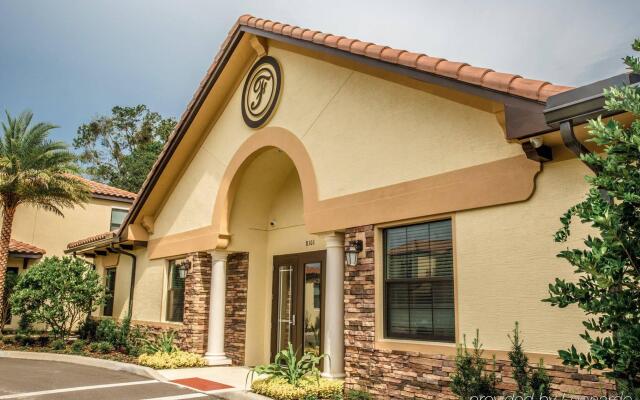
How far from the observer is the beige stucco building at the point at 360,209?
6.20 metres

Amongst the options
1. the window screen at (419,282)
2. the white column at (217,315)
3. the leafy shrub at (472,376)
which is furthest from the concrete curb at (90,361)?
the leafy shrub at (472,376)

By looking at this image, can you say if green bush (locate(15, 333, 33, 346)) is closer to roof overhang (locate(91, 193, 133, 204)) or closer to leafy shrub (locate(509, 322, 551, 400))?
roof overhang (locate(91, 193, 133, 204))

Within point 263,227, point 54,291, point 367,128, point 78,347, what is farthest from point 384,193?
point 54,291

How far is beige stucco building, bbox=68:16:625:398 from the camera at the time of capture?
20.3ft

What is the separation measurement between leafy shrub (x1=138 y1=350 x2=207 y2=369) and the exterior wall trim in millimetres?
2569

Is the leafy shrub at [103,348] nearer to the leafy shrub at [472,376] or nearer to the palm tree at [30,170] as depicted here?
the palm tree at [30,170]

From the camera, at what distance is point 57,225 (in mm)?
24297

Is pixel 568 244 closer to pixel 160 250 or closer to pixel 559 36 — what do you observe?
pixel 559 36

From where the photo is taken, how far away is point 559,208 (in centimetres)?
598

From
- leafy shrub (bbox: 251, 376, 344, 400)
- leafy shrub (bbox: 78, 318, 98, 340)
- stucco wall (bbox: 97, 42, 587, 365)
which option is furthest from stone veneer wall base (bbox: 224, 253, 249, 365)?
leafy shrub (bbox: 78, 318, 98, 340)

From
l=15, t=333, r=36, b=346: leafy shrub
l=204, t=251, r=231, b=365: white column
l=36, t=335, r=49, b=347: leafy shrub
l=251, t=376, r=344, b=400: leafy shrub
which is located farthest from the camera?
l=36, t=335, r=49, b=347: leafy shrub

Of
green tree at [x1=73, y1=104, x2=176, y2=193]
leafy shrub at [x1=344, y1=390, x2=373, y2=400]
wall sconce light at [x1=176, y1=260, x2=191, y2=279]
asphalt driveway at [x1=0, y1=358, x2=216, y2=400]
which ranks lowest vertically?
asphalt driveway at [x1=0, y1=358, x2=216, y2=400]

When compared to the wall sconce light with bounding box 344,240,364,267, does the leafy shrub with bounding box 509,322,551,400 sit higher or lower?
lower

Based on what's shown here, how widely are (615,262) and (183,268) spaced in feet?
39.7
